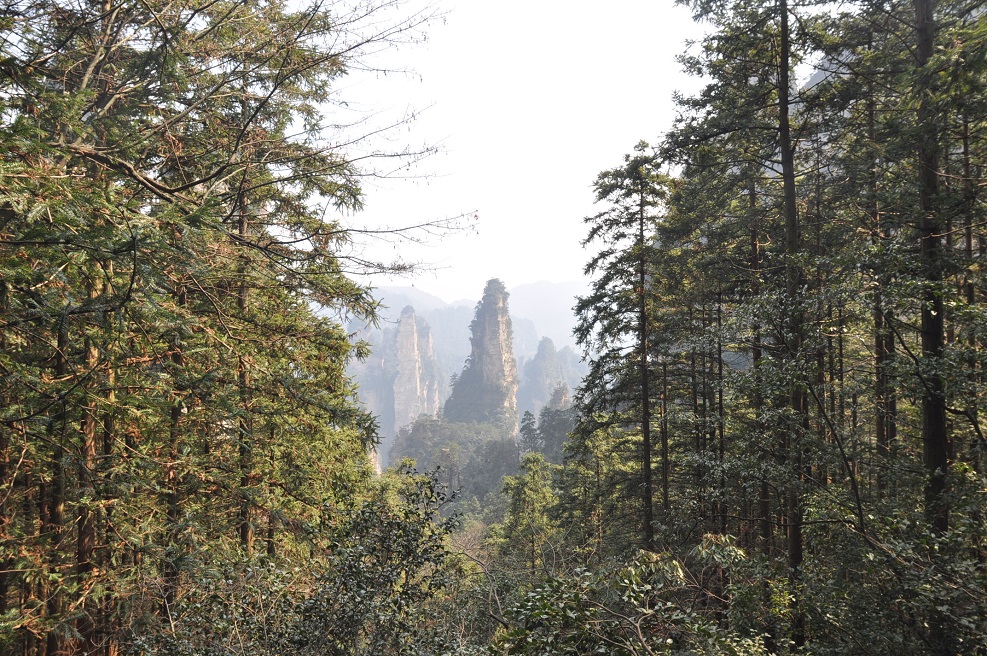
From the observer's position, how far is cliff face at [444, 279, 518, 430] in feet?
335

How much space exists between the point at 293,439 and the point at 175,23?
6.37 m

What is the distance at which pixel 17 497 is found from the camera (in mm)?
5473

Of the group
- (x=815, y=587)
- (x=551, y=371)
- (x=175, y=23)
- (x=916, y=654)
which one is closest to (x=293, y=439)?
(x=175, y=23)

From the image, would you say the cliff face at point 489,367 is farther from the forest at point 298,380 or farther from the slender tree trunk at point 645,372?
the forest at point 298,380

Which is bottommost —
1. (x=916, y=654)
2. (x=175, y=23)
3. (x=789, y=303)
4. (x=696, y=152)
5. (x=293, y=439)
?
(x=916, y=654)

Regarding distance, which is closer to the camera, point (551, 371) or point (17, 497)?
point (17, 497)

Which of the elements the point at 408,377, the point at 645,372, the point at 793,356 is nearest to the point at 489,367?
the point at 408,377

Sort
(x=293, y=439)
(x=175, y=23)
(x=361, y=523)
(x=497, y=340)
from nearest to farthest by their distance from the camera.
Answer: (x=175, y=23) → (x=361, y=523) → (x=293, y=439) → (x=497, y=340)

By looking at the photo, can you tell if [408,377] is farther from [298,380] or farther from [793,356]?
[793,356]

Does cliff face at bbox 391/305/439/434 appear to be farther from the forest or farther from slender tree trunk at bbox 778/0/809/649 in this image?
slender tree trunk at bbox 778/0/809/649

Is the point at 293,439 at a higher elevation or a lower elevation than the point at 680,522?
higher

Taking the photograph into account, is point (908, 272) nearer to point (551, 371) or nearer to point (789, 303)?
point (789, 303)

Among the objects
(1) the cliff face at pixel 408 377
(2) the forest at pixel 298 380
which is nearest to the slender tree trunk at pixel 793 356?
(2) the forest at pixel 298 380

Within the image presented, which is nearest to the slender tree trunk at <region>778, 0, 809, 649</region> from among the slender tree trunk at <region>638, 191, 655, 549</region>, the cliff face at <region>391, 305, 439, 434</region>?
the slender tree trunk at <region>638, 191, 655, 549</region>
